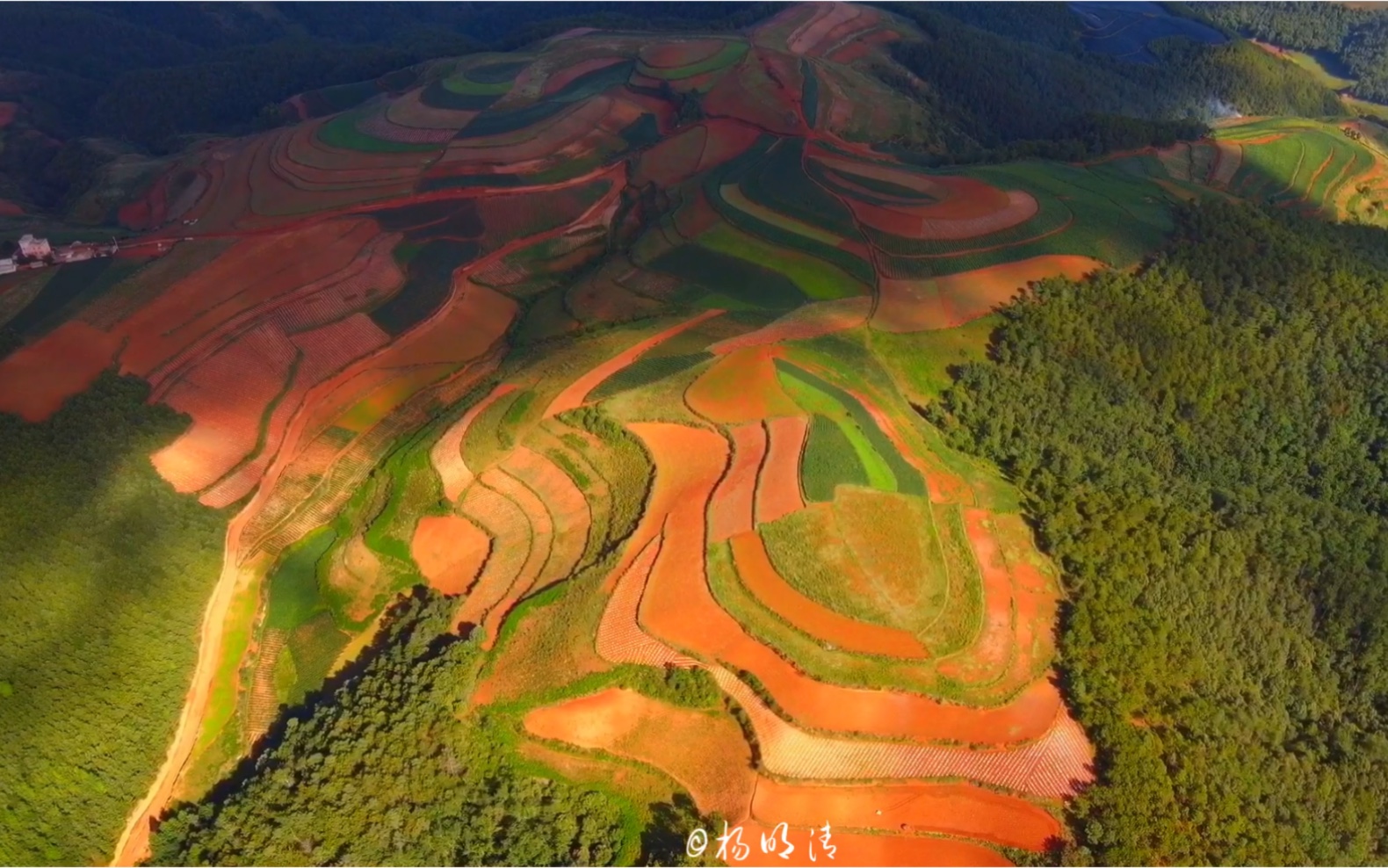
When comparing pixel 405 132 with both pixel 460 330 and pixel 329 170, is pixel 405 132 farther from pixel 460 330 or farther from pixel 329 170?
pixel 460 330

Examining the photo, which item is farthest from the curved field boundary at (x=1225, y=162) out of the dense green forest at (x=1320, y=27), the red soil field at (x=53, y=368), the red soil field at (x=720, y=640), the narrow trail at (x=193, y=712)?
the red soil field at (x=53, y=368)

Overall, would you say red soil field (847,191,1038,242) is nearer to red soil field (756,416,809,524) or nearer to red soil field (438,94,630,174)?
red soil field (756,416,809,524)

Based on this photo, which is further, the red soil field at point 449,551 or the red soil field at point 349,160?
the red soil field at point 349,160

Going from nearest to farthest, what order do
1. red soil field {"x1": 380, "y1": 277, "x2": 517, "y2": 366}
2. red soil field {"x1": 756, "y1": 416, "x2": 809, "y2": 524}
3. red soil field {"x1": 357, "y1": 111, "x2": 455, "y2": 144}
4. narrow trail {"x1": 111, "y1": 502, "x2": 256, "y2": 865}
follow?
narrow trail {"x1": 111, "y1": 502, "x2": 256, "y2": 865}
red soil field {"x1": 756, "y1": 416, "x2": 809, "y2": 524}
red soil field {"x1": 380, "y1": 277, "x2": 517, "y2": 366}
red soil field {"x1": 357, "y1": 111, "x2": 455, "y2": 144}

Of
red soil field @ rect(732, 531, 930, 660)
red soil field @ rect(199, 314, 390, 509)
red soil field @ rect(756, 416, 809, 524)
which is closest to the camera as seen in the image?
red soil field @ rect(732, 531, 930, 660)

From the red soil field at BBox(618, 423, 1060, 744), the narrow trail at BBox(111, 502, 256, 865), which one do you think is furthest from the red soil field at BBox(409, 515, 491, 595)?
the narrow trail at BBox(111, 502, 256, 865)

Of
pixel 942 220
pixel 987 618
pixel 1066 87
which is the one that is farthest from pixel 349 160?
pixel 1066 87

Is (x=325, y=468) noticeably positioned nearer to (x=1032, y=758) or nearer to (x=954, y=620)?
(x=954, y=620)

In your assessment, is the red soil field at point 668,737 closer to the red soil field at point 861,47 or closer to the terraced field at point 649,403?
the terraced field at point 649,403
